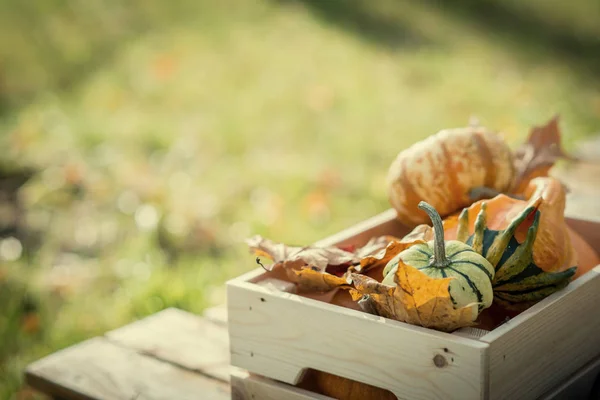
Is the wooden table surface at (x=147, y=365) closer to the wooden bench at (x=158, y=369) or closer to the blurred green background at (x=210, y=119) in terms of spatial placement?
the wooden bench at (x=158, y=369)

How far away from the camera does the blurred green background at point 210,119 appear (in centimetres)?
304

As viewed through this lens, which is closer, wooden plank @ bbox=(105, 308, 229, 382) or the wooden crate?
the wooden crate

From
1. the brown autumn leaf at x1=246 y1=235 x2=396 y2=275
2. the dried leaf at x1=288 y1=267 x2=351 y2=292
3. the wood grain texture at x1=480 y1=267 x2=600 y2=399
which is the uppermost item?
the brown autumn leaf at x1=246 y1=235 x2=396 y2=275

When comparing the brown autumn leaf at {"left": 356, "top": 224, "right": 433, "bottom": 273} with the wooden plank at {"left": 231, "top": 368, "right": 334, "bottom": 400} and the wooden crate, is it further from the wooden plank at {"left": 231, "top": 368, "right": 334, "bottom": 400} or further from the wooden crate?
the wooden plank at {"left": 231, "top": 368, "right": 334, "bottom": 400}

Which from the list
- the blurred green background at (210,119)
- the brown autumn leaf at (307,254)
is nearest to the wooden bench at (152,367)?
the brown autumn leaf at (307,254)

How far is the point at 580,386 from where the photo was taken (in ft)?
5.04

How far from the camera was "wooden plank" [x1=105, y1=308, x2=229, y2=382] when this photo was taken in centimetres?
189

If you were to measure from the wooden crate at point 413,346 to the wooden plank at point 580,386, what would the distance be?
1 cm

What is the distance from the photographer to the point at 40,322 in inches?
111

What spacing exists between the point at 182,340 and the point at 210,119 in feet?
7.79

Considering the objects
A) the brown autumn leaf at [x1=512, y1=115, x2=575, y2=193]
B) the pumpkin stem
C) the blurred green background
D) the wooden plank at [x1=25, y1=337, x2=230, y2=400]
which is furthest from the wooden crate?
the blurred green background

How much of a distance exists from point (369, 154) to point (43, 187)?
145 cm

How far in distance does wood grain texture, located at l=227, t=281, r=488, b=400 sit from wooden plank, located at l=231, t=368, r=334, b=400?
0.07 feet

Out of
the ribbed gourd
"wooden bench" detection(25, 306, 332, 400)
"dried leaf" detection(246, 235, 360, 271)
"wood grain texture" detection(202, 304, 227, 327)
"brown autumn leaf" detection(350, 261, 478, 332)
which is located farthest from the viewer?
"wood grain texture" detection(202, 304, 227, 327)
